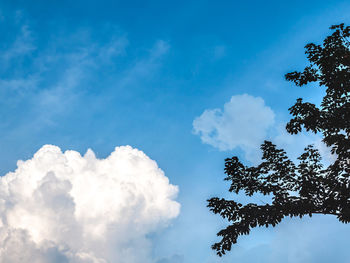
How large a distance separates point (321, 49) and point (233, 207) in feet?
28.7

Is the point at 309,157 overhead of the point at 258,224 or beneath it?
overhead

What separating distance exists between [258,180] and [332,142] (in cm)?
396

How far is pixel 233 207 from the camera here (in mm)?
15578

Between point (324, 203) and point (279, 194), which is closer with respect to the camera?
point (324, 203)

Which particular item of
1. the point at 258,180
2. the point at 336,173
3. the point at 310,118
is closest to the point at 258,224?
the point at 258,180

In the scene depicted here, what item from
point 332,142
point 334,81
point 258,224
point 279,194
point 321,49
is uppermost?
point 321,49

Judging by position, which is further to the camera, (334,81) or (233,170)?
(233,170)

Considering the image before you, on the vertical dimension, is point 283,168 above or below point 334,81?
below

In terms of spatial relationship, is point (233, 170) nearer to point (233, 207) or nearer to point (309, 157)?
point (233, 207)

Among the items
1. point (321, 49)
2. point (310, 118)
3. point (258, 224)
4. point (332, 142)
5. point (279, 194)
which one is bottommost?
point (258, 224)

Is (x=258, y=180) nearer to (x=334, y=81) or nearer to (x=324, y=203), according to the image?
(x=324, y=203)

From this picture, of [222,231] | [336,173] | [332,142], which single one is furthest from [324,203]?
[222,231]

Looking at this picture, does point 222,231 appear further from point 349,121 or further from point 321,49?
point 321,49

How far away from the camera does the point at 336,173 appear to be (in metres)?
15.4
